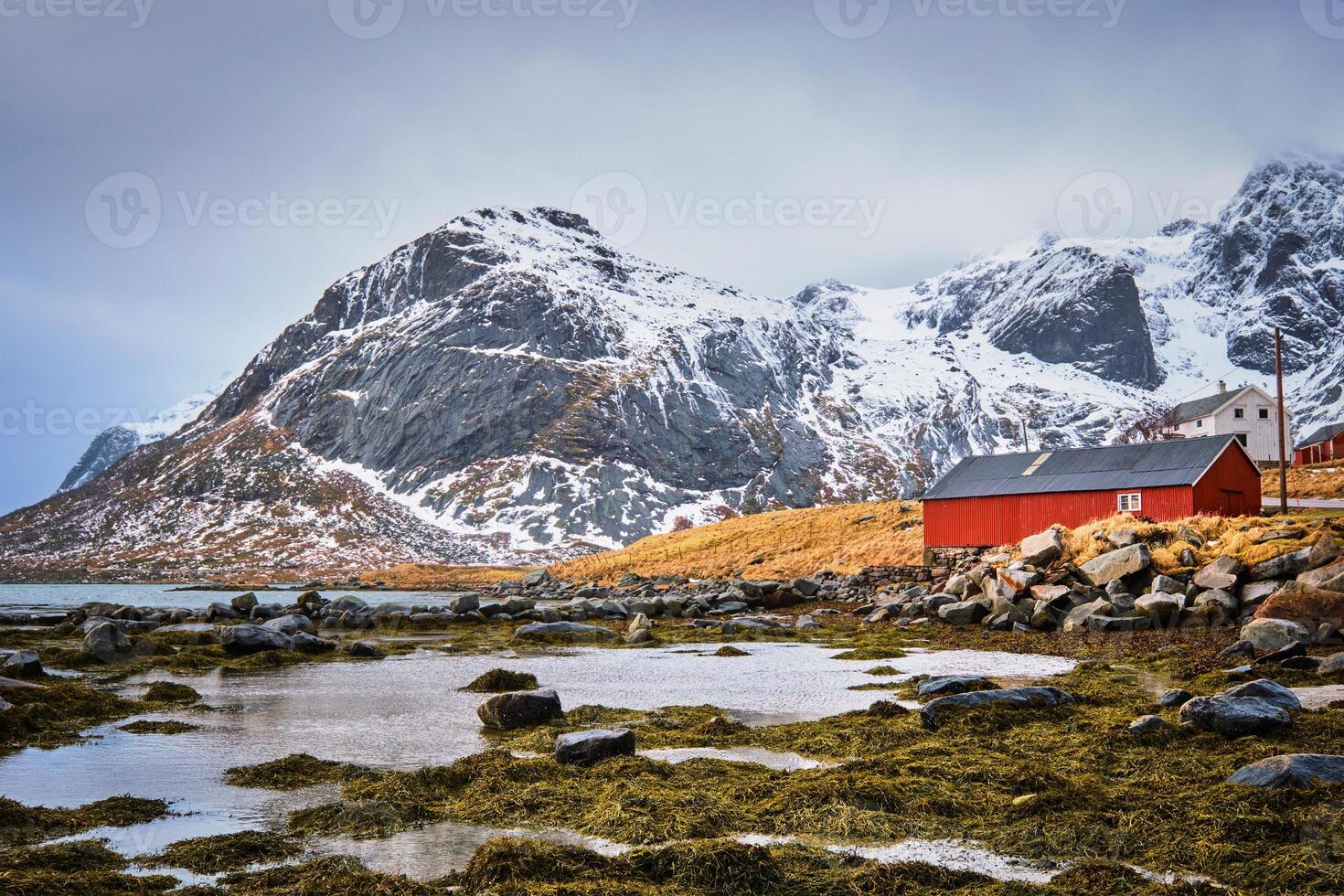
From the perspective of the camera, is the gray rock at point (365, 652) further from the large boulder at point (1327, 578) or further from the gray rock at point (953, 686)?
the large boulder at point (1327, 578)

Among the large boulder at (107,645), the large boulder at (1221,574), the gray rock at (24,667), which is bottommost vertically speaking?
the large boulder at (107,645)

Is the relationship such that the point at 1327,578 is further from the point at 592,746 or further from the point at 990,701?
the point at 592,746


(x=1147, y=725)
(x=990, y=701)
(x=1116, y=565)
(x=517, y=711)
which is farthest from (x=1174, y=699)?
(x=1116, y=565)

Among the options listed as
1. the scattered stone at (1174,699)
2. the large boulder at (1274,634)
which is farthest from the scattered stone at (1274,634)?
the scattered stone at (1174,699)

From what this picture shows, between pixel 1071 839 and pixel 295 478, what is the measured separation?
191 m

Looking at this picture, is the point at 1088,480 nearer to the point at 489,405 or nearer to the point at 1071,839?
the point at 1071,839

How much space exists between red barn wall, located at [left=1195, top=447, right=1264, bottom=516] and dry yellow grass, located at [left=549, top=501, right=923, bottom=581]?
13959 mm

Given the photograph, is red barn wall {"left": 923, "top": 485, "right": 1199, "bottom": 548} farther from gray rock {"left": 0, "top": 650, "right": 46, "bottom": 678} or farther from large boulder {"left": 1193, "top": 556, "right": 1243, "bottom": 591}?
gray rock {"left": 0, "top": 650, "right": 46, "bottom": 678}

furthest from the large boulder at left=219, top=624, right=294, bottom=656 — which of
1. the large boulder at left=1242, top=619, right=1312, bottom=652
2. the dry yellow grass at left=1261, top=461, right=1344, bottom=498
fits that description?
the dry yellow grass at left=1261, top=461, right=1344, bottom=498

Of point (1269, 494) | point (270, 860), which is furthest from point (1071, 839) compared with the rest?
point (1269, 494)

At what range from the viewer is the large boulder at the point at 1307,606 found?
2019 cm

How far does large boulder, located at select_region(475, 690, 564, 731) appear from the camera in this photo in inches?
541

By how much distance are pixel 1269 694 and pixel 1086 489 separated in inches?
1220

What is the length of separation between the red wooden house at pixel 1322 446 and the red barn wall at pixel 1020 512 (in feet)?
201
